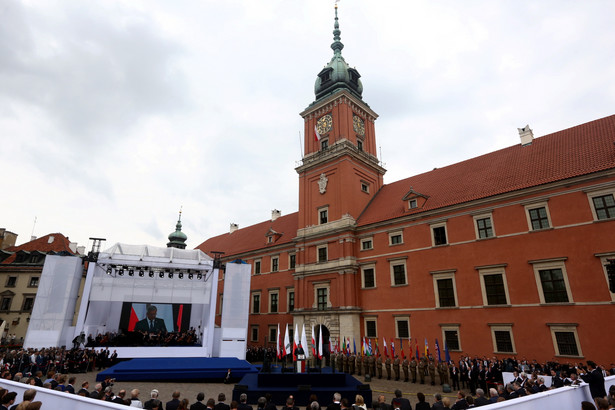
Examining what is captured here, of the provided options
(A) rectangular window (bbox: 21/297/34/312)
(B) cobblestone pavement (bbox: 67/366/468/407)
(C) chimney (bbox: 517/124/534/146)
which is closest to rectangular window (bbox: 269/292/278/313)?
(B) cobblestone pavement (bbox: 67/366/468/407)

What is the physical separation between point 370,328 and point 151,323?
21478 mm

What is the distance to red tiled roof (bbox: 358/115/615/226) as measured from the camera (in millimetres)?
20719

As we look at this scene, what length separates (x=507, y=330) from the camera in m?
20.4

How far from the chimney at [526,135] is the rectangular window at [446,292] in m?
12.2

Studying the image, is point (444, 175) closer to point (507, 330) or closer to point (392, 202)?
point (392, 202)

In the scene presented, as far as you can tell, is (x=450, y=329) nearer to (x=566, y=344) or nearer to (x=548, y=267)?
(x=566, y=344)

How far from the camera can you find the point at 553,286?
1944 centimetres

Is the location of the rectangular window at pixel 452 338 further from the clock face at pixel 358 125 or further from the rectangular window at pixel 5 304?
the rectangular window at pixel 5 304

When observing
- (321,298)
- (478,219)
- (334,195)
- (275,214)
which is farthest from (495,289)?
(275,214)

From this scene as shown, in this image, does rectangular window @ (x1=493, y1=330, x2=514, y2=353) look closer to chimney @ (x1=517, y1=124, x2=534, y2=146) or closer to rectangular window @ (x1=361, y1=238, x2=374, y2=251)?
rectangular window @ (x1=361, y1=238, x2=374, y2=251)

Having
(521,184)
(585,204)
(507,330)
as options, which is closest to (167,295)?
(507,330)

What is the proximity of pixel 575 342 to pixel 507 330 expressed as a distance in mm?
3261

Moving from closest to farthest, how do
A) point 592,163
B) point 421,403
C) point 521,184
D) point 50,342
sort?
point 421,403 < point 592,163 < point 521,184 < point 50,342

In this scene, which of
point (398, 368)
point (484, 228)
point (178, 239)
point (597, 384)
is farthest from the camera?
point (178, 239)
